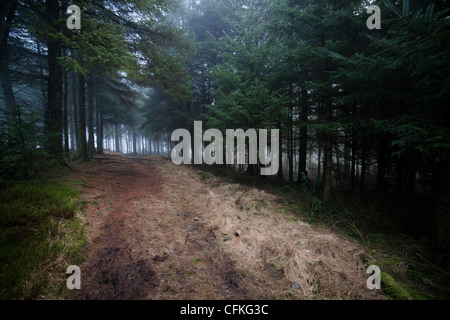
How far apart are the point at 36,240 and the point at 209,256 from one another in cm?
306

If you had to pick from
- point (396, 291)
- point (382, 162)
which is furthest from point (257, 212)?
point (382, 162)

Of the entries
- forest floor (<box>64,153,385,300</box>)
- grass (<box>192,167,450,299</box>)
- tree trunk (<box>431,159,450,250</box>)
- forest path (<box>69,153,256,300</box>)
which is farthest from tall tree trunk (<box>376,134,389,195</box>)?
forest path (<box>69,153,256,300</box>)

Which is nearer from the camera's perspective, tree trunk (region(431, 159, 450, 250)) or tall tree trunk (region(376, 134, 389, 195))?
tree trunk (region(431, 159, 450, 250))

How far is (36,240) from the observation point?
270cm

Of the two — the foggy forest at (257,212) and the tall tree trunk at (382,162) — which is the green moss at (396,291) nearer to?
the foggy forest at (257,212)

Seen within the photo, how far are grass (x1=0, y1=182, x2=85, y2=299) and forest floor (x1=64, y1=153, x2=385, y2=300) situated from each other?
0.28 metres

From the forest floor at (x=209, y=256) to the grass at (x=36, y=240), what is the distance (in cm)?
28

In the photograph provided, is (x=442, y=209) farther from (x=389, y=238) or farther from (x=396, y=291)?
(x=396, y=291)

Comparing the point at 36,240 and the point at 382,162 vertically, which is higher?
the point at 382,162

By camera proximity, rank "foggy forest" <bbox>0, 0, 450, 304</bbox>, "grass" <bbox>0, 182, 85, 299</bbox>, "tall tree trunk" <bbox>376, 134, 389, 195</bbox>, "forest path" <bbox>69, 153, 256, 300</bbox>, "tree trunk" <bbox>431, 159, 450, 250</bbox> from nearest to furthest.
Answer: "grass" <bbox>0, 182, 85, 299</bbox> → "forest path" <bbox>69, 153, 256, 300</bbox> → "foggy forest" <bbox>0, 0, 450, 304</bbox> → "tree trunk" <bbox>431, 159, 450, 250</bbox> → "tall tree trunk" <bbox>376, 134, 389, 195</bbox>

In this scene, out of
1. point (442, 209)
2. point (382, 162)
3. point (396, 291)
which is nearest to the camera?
point (396, 291)

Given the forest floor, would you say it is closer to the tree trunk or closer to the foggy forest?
the foggy forest

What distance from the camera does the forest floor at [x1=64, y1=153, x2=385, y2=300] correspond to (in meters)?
2.36
